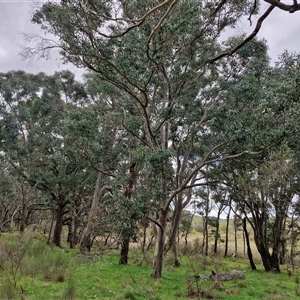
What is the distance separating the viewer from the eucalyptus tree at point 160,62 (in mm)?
8898

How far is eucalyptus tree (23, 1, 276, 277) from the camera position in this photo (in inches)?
350

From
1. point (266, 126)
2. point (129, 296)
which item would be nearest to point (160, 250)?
point (129, 296)

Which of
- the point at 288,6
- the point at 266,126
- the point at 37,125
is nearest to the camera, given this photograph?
the point at 288,6

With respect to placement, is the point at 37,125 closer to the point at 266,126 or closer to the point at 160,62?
the point at 160,62

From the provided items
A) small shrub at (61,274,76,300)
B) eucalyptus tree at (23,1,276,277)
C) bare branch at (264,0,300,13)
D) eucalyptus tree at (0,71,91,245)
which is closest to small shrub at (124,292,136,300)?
small shrub at (61,274,76,300)

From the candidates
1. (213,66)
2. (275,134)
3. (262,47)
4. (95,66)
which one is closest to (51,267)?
(95,66)

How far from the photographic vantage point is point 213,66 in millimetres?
12570

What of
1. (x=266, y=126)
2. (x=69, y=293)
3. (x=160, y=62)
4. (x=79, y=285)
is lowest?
(x=79, y=285)

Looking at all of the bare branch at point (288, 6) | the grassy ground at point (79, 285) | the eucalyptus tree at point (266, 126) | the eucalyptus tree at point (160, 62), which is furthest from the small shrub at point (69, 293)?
the bare branch at point (288, 6)

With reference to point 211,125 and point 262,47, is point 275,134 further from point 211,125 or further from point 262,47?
point 262,47

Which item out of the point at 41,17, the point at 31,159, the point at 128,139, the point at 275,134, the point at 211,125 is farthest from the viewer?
the point at 31,159

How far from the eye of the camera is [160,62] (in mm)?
9594

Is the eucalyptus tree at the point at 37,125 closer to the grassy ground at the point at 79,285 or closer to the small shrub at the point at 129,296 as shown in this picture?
the grassy ground at the point at 79,285

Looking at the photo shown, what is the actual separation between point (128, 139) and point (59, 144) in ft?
27.2
